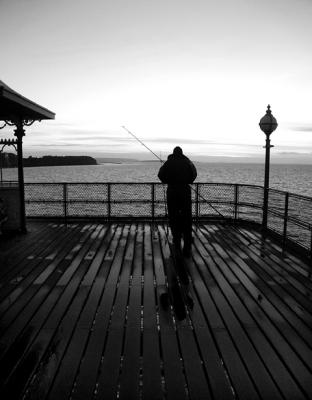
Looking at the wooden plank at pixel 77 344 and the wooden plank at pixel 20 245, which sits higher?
the wooden plank at pixel 77 344

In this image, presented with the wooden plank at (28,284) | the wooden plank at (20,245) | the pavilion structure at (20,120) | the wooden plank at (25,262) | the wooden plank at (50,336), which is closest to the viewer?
the wooden plank at (50,336)

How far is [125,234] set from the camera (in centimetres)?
901

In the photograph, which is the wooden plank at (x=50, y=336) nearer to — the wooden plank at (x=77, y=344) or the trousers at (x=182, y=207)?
the wooden plank at (x=77, y=344)

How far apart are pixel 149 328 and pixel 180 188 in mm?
3566

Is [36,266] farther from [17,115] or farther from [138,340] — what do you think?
[17,115]

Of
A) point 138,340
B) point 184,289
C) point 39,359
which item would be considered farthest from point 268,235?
point 39,359

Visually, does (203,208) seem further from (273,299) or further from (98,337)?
(98,337)

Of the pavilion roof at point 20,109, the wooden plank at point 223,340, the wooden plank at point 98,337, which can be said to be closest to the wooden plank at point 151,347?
the wooden plank at point 98,337

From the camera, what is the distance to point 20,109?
850 cm

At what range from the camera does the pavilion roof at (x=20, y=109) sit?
23.0 ft

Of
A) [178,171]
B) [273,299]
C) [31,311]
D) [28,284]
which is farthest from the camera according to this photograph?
[178,171]

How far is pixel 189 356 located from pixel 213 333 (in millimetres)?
560

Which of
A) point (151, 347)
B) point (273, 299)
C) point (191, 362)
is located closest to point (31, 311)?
point (151, 347)

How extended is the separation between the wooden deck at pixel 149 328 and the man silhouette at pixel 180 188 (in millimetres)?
685
